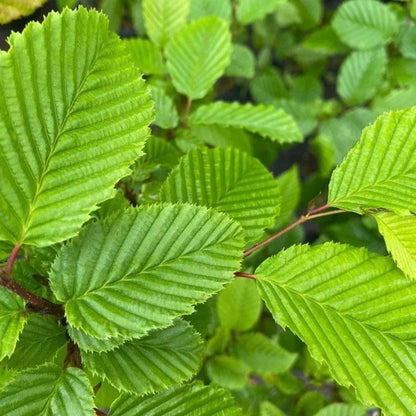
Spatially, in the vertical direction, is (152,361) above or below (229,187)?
below

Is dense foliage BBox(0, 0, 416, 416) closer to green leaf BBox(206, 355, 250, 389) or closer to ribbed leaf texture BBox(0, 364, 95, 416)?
ribbed leaf texture BBox(0, 364, 95, 416)

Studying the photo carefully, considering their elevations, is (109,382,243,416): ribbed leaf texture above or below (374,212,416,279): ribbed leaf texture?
below

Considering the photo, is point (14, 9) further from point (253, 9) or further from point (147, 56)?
point (253, 9)

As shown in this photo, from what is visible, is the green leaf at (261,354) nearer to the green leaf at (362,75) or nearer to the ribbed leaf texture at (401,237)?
the ribbed leaf texture at (401,237)

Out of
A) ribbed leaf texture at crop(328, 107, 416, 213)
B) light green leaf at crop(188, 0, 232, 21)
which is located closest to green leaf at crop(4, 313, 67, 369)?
ribbed leaf texture at crop(328, 107, 416, 213)

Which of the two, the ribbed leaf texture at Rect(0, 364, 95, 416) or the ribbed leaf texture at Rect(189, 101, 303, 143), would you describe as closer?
the ribbed leaf texture at Rect(0, 364, 95, 416)

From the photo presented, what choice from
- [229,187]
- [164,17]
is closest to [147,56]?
[164,17]

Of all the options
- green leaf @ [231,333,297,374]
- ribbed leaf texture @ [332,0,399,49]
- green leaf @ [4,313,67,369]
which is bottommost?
green leaf @ [231,333,297,374]

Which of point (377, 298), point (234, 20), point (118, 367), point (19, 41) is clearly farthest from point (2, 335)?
point (234, 20)
